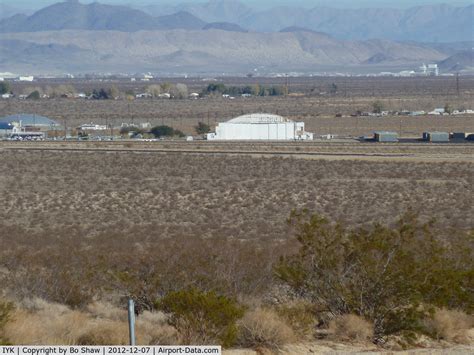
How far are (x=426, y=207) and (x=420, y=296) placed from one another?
85.3ft

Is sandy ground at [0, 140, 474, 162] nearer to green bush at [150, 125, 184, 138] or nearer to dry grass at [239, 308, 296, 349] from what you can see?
green bush at [150, 125, 184, 138]

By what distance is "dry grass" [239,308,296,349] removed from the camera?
1659 cm

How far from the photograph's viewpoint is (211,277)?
20.8 meters

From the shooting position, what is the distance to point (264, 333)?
54.6 feet

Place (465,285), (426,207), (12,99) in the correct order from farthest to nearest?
(12,99) < (426,207) < (465,285)

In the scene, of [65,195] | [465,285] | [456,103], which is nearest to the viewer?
[465,285]

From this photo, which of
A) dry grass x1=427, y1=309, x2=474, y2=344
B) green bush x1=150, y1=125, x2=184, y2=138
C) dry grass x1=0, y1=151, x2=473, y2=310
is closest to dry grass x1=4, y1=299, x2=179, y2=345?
dry grass x1=0, y1=151, x2=473, y2=310

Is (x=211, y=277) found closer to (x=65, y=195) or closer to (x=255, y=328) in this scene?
(x=255, y=328)

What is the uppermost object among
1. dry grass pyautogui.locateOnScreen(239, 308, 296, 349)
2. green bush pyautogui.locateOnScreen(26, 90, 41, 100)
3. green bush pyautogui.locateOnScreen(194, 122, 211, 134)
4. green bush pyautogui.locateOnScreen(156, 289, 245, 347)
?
green bush pyautogui.locateOnScreen(26, 90, 41, 100)

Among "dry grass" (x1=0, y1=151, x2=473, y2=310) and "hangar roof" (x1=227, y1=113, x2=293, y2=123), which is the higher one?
"hangar roof" (x1=227, y1=113, x2=293, y2=123)

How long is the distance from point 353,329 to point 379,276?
1.18 m

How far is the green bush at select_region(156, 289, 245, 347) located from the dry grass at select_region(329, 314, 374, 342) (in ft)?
6.29

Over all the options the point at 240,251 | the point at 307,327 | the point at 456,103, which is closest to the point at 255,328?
the point at 307,327

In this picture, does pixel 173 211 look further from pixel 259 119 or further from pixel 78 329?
pixel 259 119
